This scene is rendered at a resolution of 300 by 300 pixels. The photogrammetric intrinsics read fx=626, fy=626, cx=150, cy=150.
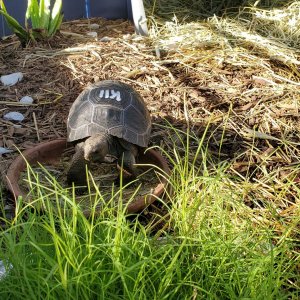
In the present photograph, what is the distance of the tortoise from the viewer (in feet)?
9.94

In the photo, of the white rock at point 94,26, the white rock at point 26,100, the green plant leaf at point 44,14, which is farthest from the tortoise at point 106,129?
the white rock at point 94,26

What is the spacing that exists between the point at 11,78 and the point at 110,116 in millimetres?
1351

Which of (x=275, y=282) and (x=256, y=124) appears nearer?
(x=275, y=282)

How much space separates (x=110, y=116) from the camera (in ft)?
10.2

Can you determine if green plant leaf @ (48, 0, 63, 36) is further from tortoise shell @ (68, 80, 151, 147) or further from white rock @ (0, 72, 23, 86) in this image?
tortoise shell @ (68, 80, 151, 147)

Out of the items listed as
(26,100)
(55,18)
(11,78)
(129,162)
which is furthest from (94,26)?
(129,162)

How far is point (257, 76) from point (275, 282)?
2371 millimetres

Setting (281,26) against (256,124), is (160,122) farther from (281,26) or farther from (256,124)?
(281,26)

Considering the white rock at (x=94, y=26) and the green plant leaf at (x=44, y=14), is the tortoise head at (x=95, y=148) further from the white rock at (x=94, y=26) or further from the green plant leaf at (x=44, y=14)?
the white rock at (x=94, y=26)

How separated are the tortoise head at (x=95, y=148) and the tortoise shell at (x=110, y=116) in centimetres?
7

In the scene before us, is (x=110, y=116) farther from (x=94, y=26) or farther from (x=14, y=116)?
(x=94, y=26)

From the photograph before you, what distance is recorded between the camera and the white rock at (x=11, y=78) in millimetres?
4168

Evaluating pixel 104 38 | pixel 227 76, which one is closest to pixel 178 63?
pixel 227 76

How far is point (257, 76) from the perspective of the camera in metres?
4.30
